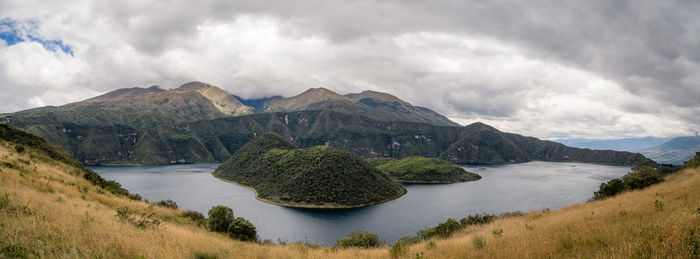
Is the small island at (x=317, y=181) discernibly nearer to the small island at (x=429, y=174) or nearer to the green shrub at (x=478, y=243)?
the small island at (x=429, y=174)

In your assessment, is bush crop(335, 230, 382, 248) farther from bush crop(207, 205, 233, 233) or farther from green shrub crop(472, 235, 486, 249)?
green shrub crop(472, 235, 486, 249)

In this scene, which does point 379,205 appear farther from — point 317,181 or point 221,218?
point 221,218

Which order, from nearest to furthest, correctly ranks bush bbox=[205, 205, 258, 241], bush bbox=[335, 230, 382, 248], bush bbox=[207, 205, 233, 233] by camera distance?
bush bbox=[205, 205, 258, 241] < bush bbox=[207, 205, 233, 233] < bush bbox=[335, 230, 382, 248]

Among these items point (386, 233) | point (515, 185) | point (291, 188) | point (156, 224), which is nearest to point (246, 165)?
point (291, 188)

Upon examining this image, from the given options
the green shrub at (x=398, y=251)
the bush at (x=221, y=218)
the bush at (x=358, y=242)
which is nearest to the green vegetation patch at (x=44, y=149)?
the bush at (x=221, y=218)

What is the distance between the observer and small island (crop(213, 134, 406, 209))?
11706 cm

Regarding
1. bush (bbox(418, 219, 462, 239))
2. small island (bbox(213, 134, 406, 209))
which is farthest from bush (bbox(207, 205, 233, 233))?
small island (bbox(213, 134, 406, 209))

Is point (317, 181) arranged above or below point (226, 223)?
below

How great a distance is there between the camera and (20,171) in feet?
70.5

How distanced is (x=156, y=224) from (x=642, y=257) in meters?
18.0

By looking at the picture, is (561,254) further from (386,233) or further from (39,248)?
(386,233)

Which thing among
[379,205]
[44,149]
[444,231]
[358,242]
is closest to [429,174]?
[379,205]

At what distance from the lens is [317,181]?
125312mm

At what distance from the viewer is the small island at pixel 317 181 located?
117 m
